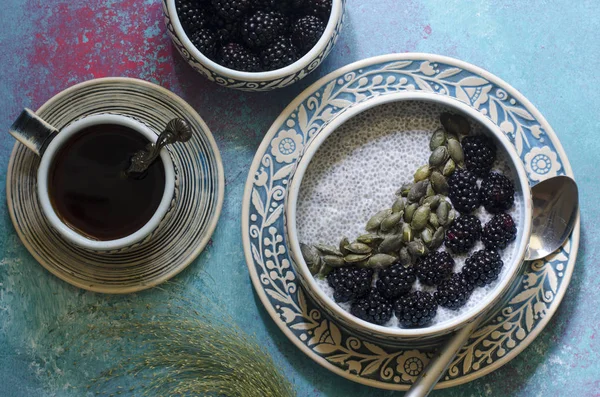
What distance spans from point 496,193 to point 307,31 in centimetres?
39

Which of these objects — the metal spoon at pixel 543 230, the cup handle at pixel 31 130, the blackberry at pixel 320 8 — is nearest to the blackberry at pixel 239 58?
the blackberry at pixel 320 8

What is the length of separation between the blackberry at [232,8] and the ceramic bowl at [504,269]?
9.0 inches

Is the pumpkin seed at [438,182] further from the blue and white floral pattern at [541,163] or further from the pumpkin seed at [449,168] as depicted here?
the blue and white floral pattern at [541,163]

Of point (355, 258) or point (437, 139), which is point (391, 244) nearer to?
point (355, 258)

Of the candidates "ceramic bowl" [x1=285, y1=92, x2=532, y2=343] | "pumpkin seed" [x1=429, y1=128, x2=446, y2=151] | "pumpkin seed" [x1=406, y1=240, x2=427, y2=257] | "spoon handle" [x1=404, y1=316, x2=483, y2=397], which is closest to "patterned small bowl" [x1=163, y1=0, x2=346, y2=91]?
"ceramic bowl" [x1=285, y1=92, x2=532, y2=343]

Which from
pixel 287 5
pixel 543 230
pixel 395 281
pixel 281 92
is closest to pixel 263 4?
pixel 287 5

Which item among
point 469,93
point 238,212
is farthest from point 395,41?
point 238,212

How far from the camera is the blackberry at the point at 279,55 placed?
1.11m

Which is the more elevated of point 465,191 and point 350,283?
point 465,191

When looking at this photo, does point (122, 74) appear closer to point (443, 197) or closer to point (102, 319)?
point (102, 319)

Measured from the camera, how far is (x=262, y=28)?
3.62 feet

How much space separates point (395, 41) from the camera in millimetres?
1229

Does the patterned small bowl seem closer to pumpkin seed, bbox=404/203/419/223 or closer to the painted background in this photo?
the painted background

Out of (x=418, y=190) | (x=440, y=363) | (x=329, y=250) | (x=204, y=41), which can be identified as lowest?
(x=440, y=363)
